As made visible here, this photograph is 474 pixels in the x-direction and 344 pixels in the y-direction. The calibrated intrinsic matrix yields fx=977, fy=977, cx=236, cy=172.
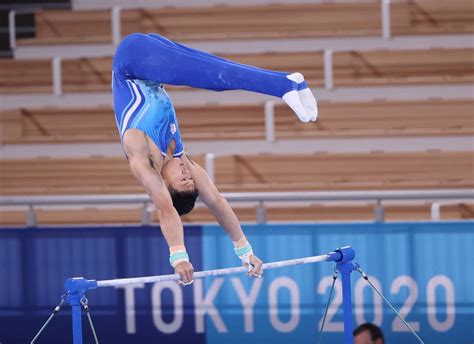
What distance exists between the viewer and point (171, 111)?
17.0 feet

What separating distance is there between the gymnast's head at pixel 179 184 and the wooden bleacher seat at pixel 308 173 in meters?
3.07

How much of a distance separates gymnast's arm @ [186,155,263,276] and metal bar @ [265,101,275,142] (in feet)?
11.5

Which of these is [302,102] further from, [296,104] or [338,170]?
[338,170]

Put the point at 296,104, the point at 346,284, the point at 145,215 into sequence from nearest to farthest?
1. the point at 296,104
2. the point at 346,284
3. the point at 145,215

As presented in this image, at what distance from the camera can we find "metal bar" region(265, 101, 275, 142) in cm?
862

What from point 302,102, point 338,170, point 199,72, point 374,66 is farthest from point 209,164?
point 302,102

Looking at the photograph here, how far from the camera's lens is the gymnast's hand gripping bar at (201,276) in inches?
186

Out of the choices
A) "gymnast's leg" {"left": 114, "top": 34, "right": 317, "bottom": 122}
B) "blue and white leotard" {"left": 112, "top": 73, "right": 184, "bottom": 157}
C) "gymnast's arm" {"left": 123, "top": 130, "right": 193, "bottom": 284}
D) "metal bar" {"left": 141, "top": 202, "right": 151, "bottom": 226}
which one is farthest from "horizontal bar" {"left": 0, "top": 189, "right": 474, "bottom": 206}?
"gymnast's arm" {"left": 123, "top": 130, "right": 193, "bottom": 284}

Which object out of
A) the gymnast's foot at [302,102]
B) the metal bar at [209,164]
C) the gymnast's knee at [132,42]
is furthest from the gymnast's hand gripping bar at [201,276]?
the metal bar at [209,164]

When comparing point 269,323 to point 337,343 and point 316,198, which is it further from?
point 316,198

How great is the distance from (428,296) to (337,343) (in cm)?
66

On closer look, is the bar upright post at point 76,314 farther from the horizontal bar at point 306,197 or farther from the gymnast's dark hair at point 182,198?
the horizontal bar at point 306,197

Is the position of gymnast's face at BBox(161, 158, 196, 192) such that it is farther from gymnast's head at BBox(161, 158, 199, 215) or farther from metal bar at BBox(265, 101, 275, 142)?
metal bar at BBox(265, 101, 275, 142)

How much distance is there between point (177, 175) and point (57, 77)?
4621mm
